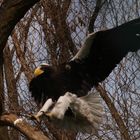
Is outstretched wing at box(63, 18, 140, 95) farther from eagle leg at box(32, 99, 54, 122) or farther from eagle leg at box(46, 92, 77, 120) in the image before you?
eagle leg at box(32, 99, 54, 122)

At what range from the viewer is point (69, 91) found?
3938 millimetres

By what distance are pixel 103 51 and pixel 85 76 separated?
25cm

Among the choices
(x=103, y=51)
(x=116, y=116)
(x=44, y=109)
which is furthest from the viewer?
(x=116, y=116)

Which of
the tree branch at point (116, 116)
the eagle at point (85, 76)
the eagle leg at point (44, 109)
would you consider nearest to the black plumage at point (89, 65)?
the eagle at point (85, 76)

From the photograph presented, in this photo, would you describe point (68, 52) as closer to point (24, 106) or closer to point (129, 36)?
point (24, 106)

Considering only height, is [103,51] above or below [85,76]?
above

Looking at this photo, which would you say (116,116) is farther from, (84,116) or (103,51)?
(84,116)

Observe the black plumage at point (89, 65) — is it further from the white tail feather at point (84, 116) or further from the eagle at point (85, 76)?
the white tail feather at point (84, 116)

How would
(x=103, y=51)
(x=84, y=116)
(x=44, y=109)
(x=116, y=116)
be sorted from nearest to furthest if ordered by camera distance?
(x=44, y=109) → (x=84, y=116) → (x=103, y=51) → (x=116, y=116)

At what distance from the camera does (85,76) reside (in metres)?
4.21

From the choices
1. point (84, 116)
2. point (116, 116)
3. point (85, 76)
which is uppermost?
point (85, 76)

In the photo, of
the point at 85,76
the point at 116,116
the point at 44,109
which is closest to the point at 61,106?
the point at 44,109

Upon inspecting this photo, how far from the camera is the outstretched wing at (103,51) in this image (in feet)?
13.3

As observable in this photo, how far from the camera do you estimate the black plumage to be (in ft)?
13.0
